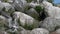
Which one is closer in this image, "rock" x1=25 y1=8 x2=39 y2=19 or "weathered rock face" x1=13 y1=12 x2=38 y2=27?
"weathered rock face" x1=13 y1=12 x2=38 y2=27

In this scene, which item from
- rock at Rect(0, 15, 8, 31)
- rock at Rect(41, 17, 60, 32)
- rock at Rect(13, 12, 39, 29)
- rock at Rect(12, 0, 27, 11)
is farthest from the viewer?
rock at Rect(12, 0, 27, 11)

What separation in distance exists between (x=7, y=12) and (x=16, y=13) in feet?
1.68

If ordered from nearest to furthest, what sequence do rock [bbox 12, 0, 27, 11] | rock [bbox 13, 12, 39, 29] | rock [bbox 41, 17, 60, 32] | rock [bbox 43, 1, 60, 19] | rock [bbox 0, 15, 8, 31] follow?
rock [bbox 0, 15, 8, 31] → rock [bbox 41, 17, 60, 32] → rock [bbox 13, 12, 39, 29] → rock [bbox 43, 1, 60, 19] → rock [bbox 12, 0, 27, 11]

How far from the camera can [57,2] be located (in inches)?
473

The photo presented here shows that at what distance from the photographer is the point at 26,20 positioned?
9172 mm

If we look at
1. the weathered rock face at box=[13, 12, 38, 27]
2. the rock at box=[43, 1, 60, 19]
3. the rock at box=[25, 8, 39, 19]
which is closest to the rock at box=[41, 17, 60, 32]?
the weathered rock face at box=[13, 12, 38, 27]

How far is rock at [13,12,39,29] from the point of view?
901cm

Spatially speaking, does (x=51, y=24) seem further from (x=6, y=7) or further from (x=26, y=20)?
(x=6, y=7)

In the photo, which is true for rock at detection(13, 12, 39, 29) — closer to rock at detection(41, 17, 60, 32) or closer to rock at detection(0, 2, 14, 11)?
rock at detection(41, 17, 60, 32)

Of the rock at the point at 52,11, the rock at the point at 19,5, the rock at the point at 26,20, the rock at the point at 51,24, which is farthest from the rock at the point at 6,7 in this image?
the rock at the point at 51,24

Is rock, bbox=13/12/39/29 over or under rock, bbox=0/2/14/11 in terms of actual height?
under

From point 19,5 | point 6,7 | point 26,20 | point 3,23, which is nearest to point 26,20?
point 26,20

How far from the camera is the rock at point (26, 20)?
901 centimetres

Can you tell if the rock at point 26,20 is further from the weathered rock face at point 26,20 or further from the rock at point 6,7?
the rock at point 6,7
